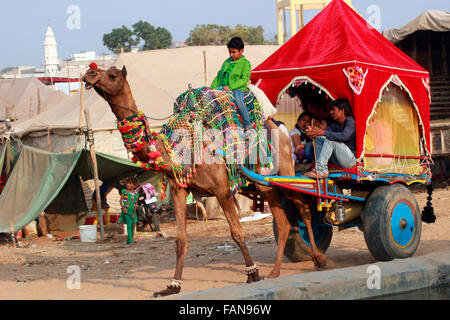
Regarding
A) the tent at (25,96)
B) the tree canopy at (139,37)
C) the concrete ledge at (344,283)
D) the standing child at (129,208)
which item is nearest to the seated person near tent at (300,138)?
the concrete ledge at (344,283)

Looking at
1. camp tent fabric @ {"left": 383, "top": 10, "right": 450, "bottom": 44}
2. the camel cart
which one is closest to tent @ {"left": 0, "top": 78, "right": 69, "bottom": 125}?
camp tent fabric @ {"left": 383, "top": 10, "right": 450, "bottom": 44}

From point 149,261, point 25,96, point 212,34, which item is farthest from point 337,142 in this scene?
point 212,34

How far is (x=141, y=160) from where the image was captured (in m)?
7.47

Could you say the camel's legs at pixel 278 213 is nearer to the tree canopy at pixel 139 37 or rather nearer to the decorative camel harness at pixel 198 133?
the decorative camel harness at pixel 198 133

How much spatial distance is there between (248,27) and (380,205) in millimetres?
64440

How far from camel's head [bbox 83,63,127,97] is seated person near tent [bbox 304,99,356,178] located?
253 centimetres

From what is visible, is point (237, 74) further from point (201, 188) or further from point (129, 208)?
point (129, 208)

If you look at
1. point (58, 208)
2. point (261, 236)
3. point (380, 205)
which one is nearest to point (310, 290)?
point (380, 205)

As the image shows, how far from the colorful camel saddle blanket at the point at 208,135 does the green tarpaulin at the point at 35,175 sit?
282 inches

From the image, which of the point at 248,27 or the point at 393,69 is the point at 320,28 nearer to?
the point at 393,69

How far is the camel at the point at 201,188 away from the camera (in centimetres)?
712

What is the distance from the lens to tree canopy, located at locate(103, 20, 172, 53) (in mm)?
79406

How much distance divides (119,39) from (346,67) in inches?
2923

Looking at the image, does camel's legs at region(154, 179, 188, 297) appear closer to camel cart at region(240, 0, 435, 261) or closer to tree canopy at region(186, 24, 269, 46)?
camel cart at region(240, 0, 435, 261)
